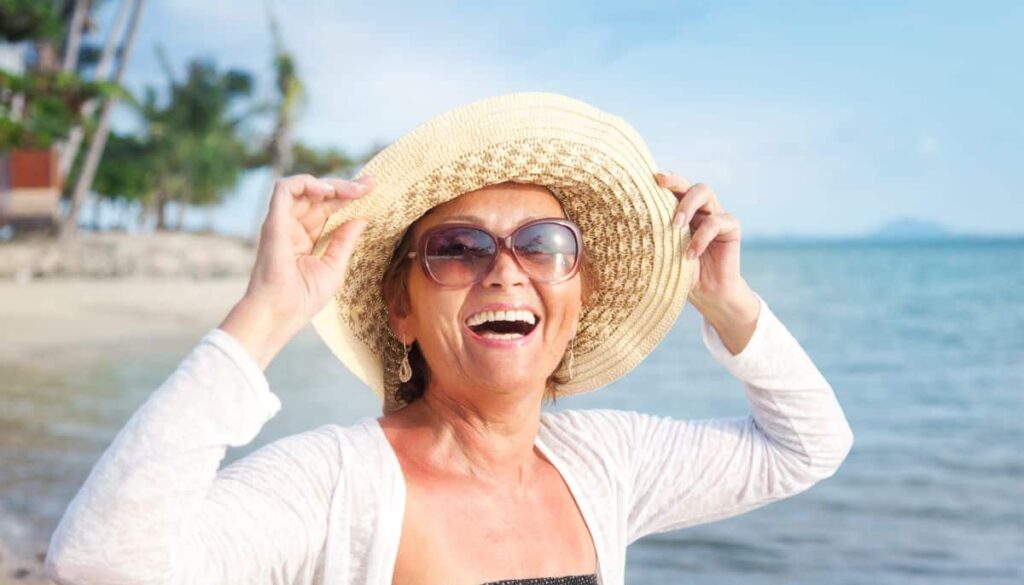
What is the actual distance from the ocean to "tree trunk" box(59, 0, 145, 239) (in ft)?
28.6

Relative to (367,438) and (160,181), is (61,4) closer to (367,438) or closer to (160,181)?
(160,181)

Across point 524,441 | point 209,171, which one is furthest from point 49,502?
point 209,171

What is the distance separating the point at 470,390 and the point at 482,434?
0.34 ft

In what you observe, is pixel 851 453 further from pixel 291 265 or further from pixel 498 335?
pixel 291 265

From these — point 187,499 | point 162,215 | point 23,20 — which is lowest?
point 187,499

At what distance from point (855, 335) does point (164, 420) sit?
26.4 m

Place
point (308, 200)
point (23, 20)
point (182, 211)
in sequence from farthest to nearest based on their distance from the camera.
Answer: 1. point (182, 211)
2. point (23, 20)
3. point (308, 200)

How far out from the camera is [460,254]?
205cm

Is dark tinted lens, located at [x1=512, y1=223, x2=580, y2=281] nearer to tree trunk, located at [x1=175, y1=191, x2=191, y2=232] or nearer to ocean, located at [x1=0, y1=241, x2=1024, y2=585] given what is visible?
ocean, located at [x1=0, y1=241, x2=1024, y2=585]

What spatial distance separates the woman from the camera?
1538 millimetres

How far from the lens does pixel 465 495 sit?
208cm

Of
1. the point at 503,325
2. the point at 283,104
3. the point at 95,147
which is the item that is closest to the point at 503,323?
the point at 503,325

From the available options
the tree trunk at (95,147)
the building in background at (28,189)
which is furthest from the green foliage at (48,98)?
the building in background at (28,189)

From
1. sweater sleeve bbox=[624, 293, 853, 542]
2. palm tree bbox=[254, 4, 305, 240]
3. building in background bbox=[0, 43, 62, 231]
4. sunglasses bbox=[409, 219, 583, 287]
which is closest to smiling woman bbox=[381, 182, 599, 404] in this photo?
sunglasses bbox=[409, 219, 583, 287]
